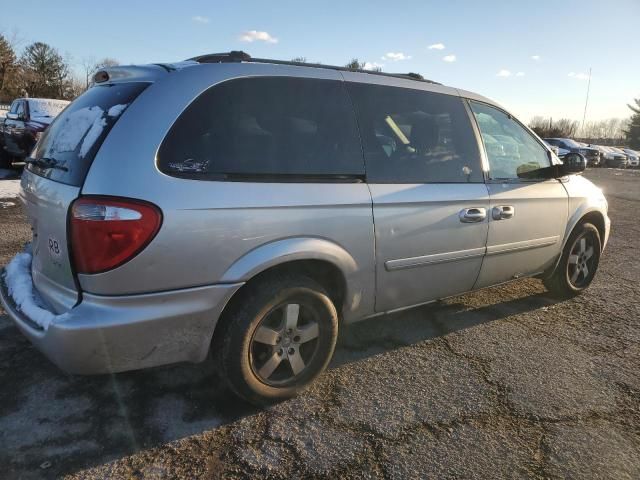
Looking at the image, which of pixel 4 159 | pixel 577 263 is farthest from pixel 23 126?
pixel 577 263

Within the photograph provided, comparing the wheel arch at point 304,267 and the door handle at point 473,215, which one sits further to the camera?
the door handle at point 473,215

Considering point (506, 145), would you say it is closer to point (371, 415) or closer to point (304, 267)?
point (304, 267)

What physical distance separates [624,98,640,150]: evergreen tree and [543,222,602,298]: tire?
7449cm

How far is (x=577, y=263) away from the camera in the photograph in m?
4.54

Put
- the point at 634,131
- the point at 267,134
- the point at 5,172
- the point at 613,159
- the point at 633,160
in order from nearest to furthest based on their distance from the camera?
the point at 267,134
the point at 5,172
the point at 613,159
the point at 633,160
the point at 634,131

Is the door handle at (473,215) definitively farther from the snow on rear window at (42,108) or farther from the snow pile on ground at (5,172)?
the snow on rear window at (42,108)

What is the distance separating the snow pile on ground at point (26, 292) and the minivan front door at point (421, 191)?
1.73 meters

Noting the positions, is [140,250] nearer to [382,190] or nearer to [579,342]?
[382,190]

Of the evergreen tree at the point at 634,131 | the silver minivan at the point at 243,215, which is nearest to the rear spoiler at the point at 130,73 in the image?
the silver minivan at the point at 243,215

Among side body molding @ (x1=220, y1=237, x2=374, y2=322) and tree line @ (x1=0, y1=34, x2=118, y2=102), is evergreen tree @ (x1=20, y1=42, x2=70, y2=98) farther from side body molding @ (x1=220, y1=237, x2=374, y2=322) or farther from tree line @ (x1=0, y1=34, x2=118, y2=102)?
side body molding @ (x1=220, y1=237, x2=374, y2=322)

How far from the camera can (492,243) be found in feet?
11.6

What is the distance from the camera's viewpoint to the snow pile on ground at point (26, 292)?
2237 mm

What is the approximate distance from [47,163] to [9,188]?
24.7ft

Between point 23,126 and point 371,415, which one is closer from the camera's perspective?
point 371,415
